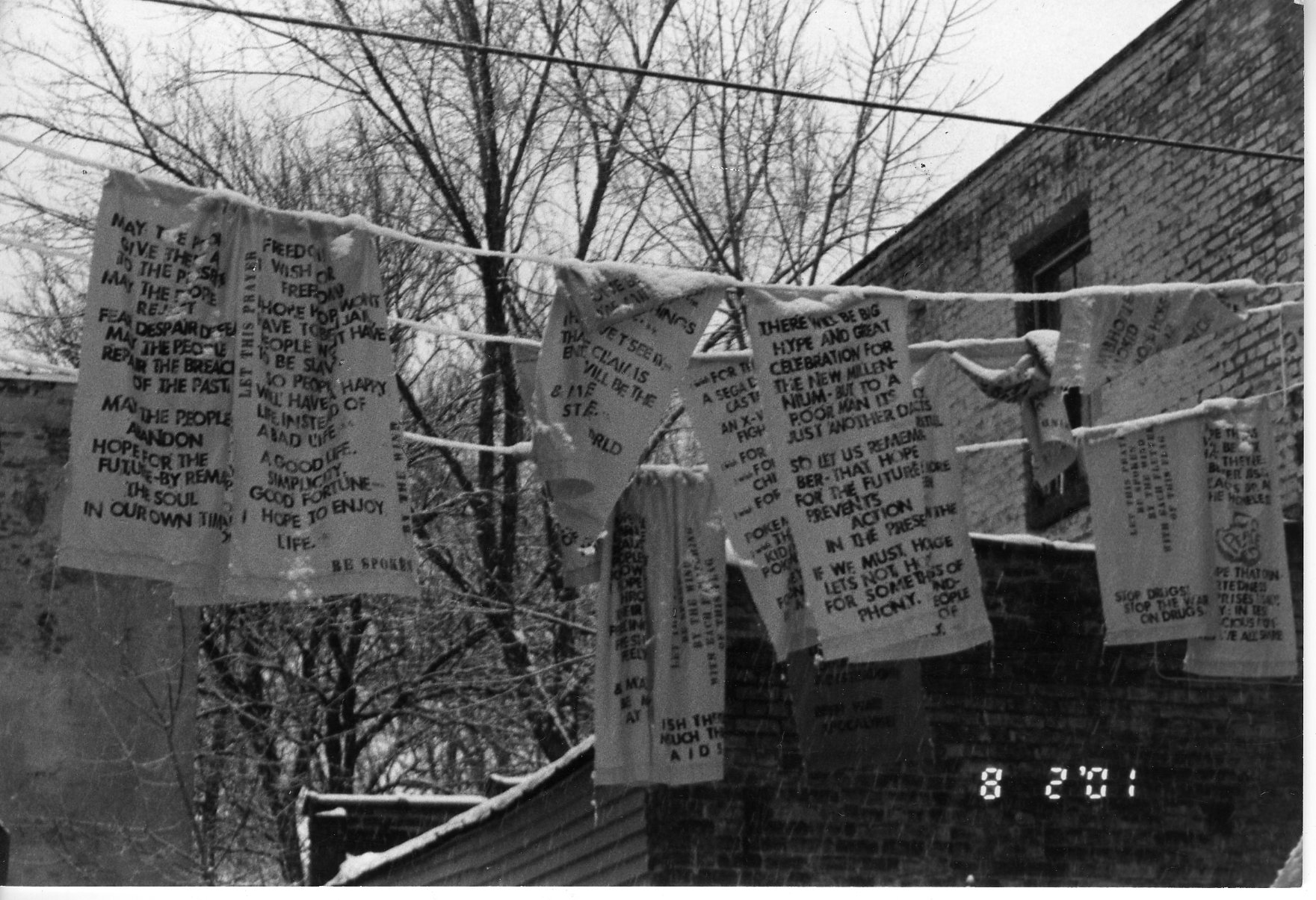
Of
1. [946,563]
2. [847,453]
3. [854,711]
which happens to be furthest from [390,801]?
[847,453]

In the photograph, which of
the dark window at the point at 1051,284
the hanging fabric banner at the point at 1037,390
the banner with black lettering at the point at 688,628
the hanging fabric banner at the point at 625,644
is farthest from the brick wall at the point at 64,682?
the hanging fabric banner at the point at 1037,390

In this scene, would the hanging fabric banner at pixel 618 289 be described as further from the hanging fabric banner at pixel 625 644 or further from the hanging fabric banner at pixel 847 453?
the hanging fabric banner at pixel 625 644

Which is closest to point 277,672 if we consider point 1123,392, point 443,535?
point 443,535

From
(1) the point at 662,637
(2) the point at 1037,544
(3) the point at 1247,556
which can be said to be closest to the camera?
(3) the point at 1247,556

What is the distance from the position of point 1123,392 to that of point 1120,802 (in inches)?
127

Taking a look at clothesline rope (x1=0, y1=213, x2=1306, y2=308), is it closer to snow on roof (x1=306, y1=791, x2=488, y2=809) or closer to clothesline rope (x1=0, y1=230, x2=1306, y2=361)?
clothesline rope (x1=0, y1=230, x2=1306, y2=361)

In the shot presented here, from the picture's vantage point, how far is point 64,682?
43.0 ft

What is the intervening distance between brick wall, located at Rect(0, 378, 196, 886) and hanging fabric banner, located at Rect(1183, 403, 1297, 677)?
7.98 metres

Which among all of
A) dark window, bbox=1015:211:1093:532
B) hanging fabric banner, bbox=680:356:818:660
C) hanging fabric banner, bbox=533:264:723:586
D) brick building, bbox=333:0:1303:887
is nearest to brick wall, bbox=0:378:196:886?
brick building, bbox=333:0:1303:887

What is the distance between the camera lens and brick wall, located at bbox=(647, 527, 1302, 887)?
808 centimetres

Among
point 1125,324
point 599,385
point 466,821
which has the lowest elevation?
point 466,821

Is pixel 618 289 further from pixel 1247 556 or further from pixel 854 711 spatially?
pixel 1247 556

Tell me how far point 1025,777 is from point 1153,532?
4.77 feet

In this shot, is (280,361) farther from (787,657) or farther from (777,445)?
(787,657)
